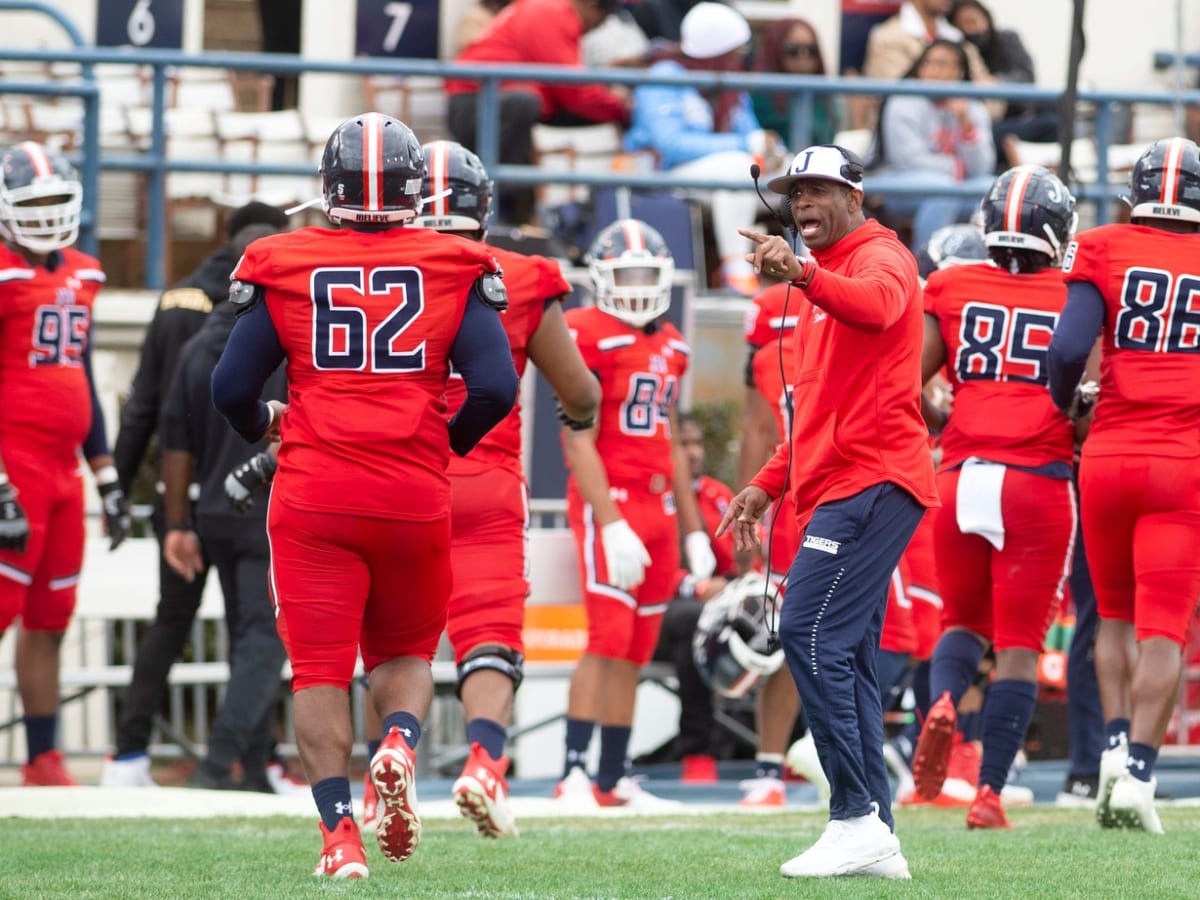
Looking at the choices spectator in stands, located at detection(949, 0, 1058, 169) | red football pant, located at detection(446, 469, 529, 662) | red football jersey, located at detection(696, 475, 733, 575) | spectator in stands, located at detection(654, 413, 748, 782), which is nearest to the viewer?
red football pant, located at detection(446, 469, 529, 662)

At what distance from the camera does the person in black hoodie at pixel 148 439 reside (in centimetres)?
962

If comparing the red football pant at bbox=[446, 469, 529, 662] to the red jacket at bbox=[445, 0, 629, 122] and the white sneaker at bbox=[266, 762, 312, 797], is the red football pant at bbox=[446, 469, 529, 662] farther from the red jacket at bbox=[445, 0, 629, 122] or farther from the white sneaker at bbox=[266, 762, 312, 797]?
the red jacket at bbox=[445, 0, 629, 122]

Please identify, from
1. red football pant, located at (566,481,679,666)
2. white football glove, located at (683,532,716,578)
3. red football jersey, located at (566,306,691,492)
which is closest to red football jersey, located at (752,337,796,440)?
red football jersey, located at (566,306,691,492)

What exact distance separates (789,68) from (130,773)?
691cm

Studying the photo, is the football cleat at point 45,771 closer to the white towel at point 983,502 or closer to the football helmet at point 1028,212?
the white towel at point 983,502

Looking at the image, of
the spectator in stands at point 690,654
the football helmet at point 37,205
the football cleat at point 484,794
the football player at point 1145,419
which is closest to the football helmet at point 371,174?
the football cleat at point 484,794

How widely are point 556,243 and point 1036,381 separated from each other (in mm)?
4795

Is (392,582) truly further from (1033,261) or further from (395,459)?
(1033,261)

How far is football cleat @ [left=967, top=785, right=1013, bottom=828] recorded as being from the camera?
7457mm

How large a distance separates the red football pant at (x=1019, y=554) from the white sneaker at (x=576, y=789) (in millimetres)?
2023

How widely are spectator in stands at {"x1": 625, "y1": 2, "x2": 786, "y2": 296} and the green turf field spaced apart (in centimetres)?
608

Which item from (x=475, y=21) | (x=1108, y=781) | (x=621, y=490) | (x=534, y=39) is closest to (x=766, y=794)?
(x=621, y=490)

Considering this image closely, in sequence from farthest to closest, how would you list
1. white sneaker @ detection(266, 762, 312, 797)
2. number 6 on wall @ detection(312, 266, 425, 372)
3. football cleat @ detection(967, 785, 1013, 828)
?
1. white sneaker @ detection(266, 762, 312, 797)
2. football cleat @ detection(967, 785, 1013, 828)
3. number 6 on wall @ detection(312, 266, 425, 372)

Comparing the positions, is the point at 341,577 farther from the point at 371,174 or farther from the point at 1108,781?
the point at 1108,781
